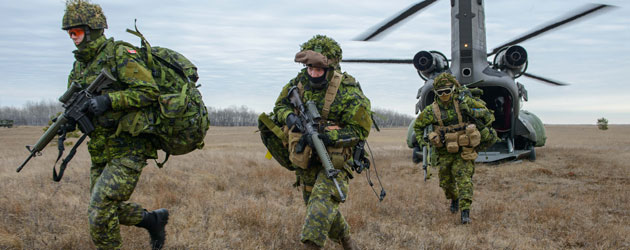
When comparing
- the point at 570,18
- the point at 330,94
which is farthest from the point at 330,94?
the point at 570,18

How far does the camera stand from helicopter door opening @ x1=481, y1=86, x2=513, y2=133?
41.9ft

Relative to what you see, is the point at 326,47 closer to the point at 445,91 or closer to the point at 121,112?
the point at 121,112

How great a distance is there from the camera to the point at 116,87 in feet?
12.2

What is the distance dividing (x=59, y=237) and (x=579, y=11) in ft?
37.1

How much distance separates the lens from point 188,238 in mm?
4520

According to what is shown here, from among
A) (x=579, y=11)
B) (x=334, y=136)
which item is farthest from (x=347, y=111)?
(x=579, y=11)

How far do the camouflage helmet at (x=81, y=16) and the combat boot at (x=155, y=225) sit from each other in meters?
1.70

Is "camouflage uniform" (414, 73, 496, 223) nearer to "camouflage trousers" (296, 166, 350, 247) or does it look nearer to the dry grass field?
the dry grass field

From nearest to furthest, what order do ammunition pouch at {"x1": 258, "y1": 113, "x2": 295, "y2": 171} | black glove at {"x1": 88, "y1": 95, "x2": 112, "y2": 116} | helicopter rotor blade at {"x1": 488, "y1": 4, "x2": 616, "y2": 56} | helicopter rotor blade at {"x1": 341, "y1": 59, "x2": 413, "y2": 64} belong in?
1. black glove at {"x1": 88, "y1": 95, "x2": 112, "y2": 116}
2. ammunition pouch at {"x1": 258, "y1": 113, "x2": 295, "y2": 171}
3. helicopter rotor blade at {"x1": 488, "y1": 4, "x2": 616, "y2": 56}
4. helicopter rotor blade at {"x1": 341, "y1": 59, "x2": 413, "y2": 64}

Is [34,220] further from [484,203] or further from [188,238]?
[484,203]

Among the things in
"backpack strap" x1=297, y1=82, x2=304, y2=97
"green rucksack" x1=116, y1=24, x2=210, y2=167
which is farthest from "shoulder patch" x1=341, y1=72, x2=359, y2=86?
"green rucksack" x1=116, y1=24, x2=210, y2=167

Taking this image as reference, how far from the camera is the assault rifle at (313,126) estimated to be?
3.69 meters

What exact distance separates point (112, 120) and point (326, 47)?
1.98 metres

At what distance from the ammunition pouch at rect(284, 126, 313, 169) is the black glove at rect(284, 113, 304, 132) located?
69 millimetres
